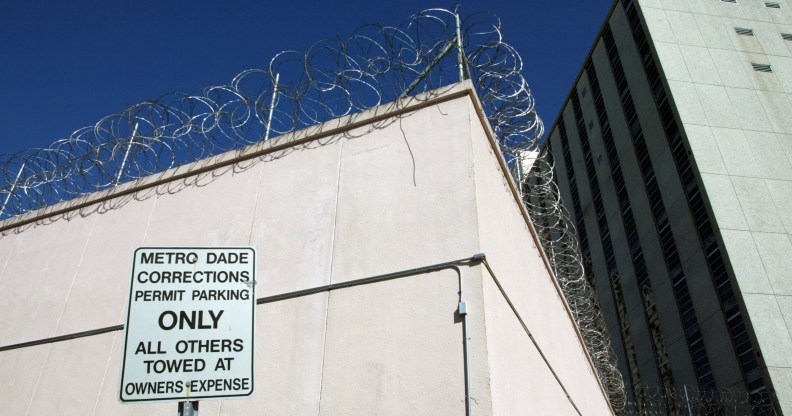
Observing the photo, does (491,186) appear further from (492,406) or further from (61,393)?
(61,393)

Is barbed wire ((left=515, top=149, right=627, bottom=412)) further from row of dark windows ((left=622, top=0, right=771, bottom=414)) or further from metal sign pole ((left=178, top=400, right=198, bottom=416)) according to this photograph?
row of dark windows ((left=622, top=0, right=771, bottom=414))

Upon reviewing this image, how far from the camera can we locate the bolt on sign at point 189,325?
221 cm

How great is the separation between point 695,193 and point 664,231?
2.62 m

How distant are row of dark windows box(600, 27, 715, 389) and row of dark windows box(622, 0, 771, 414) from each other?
1563 mm

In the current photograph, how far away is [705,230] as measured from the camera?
19234mm

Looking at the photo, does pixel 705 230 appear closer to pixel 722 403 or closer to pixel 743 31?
pixel 722 403

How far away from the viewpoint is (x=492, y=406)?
3.38 m

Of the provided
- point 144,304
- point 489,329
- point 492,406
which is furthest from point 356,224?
point 144,304

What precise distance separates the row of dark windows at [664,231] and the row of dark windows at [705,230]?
1.56m

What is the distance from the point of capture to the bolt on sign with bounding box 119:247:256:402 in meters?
2.21

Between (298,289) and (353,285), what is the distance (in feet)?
1.69

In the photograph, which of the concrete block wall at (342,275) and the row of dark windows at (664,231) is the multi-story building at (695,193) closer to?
the row of dark windows at (664,231)

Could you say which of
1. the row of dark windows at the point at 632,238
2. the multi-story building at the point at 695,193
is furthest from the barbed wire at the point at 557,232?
the row of dark windows at the point at 632,238

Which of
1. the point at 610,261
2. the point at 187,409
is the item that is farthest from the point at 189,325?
the point at 610,261
